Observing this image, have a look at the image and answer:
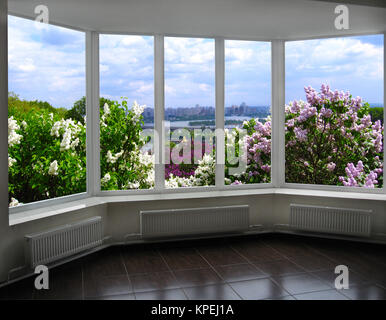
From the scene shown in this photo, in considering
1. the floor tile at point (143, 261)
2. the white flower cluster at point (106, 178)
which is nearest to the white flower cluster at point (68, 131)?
the white flower cluster at point (106, 178)

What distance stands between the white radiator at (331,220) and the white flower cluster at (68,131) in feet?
9.25

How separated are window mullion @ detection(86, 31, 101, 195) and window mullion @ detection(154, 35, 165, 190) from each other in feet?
2.39

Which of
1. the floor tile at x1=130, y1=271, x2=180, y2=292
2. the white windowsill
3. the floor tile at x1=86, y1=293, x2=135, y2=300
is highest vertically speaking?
the white windowsill

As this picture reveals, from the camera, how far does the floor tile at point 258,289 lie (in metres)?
3.48

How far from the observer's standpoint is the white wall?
3.79 meters

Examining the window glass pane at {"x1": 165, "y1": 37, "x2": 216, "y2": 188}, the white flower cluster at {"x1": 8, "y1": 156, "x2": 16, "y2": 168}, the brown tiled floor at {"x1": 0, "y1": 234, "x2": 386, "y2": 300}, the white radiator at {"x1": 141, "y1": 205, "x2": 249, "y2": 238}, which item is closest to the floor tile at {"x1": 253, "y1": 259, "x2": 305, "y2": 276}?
the brown tiled floor at {"x1": 0, "y1": 234, "x2": 386, "y2": 300}

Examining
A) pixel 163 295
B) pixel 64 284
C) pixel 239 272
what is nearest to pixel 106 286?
pixel 64 284

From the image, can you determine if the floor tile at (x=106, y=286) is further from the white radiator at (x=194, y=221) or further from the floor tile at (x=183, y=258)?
the white radiator at (x=194, y=221)

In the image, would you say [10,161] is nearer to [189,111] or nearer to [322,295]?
[189,111]

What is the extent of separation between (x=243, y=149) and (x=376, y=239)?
2.03m

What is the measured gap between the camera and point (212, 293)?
11.6 ft

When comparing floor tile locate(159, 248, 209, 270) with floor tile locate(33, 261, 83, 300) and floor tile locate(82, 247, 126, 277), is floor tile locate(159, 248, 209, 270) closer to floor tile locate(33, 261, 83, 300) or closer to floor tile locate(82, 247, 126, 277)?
floor tile locate(82, 247, 126, 277)

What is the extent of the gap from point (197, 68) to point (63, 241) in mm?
2768

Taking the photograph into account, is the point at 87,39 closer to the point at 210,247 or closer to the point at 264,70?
the point at 264,70
